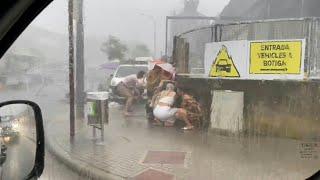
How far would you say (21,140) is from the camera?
1.87 meters

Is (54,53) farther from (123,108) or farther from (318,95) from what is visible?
(123,108)

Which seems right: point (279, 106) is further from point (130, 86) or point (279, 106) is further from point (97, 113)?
point (130, 86)

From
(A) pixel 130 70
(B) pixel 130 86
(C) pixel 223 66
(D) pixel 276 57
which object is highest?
(D) pixel 276 57

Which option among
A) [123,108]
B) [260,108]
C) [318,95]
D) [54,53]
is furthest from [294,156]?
[54,53]

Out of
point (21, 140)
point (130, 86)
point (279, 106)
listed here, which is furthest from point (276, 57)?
point (21, 140)

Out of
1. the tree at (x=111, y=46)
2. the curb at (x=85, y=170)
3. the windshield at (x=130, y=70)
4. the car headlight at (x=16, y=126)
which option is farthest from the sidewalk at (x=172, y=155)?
the car headlight at (x=16, y=126)

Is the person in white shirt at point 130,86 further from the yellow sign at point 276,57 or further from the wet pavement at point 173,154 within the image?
the yellow sign at point 276,57

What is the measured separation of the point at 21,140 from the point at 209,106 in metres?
7.73

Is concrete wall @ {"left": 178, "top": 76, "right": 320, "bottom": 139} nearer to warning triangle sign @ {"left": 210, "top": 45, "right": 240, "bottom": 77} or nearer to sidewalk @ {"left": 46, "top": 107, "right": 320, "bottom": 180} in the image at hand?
warning triangle sign @ {"left": 210, "top": 45, "right": 240, "bottom": 77}

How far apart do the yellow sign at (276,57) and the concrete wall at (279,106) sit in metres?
0.23

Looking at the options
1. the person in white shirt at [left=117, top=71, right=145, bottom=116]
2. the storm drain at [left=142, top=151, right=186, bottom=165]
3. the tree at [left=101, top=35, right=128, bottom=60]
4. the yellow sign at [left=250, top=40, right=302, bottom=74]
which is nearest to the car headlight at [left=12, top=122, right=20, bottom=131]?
the tree at [left=101, top=35, right=128, bottom=60]

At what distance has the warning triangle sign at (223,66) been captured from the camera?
30.2 feet

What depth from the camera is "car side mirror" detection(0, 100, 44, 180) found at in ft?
5.01

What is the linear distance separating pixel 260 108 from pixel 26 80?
726 cm
